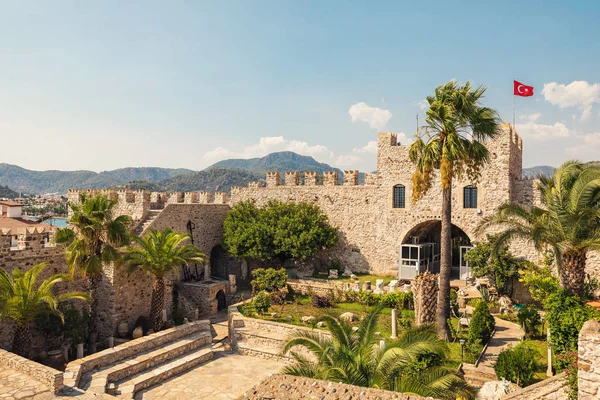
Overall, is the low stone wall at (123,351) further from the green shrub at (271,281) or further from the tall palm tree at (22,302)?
the green shrub at (271,281)

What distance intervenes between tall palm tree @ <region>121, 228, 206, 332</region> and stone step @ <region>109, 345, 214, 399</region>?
2.61 m

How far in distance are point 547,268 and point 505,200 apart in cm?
354

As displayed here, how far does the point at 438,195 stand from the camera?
21562 mm

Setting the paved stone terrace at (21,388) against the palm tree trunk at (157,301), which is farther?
the palm tree trunk at (157,301)

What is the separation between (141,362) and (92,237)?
4759 mm

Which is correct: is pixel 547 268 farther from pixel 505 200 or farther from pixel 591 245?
pixel 591 245

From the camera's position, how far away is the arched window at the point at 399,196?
22.5 meters

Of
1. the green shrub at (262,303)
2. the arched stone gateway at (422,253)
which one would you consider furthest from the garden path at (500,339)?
the green shrub at (262,303)

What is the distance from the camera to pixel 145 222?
2011cm

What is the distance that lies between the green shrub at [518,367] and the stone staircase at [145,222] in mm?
15568

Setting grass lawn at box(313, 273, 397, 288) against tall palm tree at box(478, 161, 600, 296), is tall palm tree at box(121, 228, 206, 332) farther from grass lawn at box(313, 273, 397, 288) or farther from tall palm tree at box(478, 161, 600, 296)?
tall palm tree at box(478, 161, 600, 296)

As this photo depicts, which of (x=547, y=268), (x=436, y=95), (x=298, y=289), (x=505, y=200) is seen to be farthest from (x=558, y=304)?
(x=298, y=289)

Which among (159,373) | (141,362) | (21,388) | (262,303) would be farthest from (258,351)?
(21,388)

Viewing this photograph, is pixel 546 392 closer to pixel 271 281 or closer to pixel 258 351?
pixel 258 351
